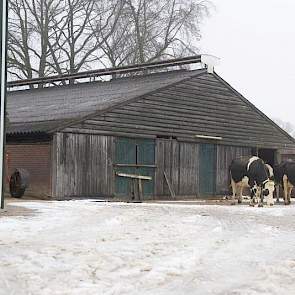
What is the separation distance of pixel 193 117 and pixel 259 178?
19.3 ft

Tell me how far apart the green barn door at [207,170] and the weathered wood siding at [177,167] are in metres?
0.38

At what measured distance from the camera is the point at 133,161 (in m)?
24.9

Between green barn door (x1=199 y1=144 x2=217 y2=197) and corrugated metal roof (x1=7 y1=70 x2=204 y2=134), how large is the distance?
10.7 ft

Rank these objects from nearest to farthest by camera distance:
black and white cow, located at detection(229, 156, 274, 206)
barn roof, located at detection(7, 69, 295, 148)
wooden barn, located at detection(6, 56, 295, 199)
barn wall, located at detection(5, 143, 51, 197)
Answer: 1. black and white cow, located at detection(229, 156, 274, 206)
2. barn wall, located at detection(5, 143, 51, 197)
3. wooden barn, located at detection(6, 56, 295, 199)
4. barn roof, located at detection(7, 69, 295, 148)

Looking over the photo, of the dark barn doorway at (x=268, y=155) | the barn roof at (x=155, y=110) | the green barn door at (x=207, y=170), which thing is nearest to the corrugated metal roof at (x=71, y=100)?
the barn roof at (x=155, y=110)

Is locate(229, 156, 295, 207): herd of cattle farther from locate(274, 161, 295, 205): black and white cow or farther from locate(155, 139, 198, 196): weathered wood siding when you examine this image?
locate(155, 139, 198, 196): weathered wood siding

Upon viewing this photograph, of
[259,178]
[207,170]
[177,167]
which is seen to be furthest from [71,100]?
[259,178]

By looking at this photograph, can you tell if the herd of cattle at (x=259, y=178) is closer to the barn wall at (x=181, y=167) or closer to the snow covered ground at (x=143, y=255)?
the barn wall at (x=181, y=167)

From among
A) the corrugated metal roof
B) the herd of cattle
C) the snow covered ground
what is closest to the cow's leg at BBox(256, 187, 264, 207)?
the herd of cattle

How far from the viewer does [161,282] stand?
26.7 ft


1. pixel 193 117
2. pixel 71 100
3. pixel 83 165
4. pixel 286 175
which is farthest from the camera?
pixel 71 100

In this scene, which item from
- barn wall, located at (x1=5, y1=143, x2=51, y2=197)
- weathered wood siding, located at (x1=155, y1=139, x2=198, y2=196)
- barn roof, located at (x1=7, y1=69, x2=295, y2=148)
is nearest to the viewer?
barn wall, located at (x1=5, y1=143, x2=51, y2=197)

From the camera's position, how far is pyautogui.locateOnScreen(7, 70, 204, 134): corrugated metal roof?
24.2m

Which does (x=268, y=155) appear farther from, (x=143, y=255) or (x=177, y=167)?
(x=143, y=255)
